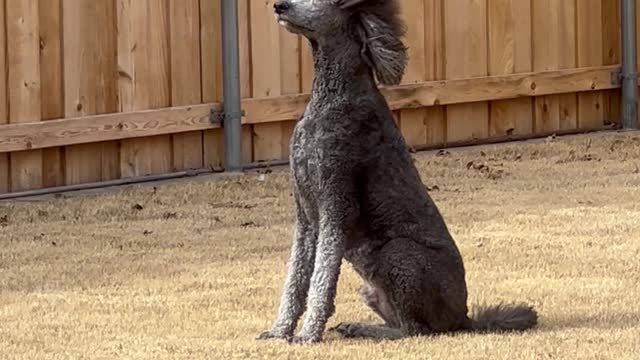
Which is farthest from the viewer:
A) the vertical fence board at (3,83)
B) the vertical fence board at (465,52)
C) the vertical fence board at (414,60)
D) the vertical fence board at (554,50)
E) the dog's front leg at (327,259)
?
the vertical fence board at (554,50)

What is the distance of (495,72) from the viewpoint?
45.0 ft

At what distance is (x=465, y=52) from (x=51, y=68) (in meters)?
3.82

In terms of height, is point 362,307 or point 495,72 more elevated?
point 495,72

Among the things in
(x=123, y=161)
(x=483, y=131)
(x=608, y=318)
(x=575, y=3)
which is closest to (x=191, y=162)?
(x=123, y=161)

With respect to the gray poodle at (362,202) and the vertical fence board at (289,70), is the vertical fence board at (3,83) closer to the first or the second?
the vertical fence board at (289,70)

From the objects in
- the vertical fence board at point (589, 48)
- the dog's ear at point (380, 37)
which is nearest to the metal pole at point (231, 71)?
the vertical fence board at point (589, 48)

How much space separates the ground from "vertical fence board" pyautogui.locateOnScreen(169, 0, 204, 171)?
1.30 feet

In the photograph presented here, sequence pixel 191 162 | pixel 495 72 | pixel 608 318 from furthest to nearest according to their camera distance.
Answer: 1. pixel 495 72
2. pixel 191 162
3. pixel 608 318

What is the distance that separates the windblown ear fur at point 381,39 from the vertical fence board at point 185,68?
5026 millimetres

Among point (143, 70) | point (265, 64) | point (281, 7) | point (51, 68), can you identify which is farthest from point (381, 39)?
point (265, 64)

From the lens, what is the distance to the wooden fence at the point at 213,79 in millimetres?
11250

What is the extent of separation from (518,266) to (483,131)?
5124 mm

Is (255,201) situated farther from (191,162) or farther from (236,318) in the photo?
(236,318)

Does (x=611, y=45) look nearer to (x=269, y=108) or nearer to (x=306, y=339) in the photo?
(x=269, y=108)
